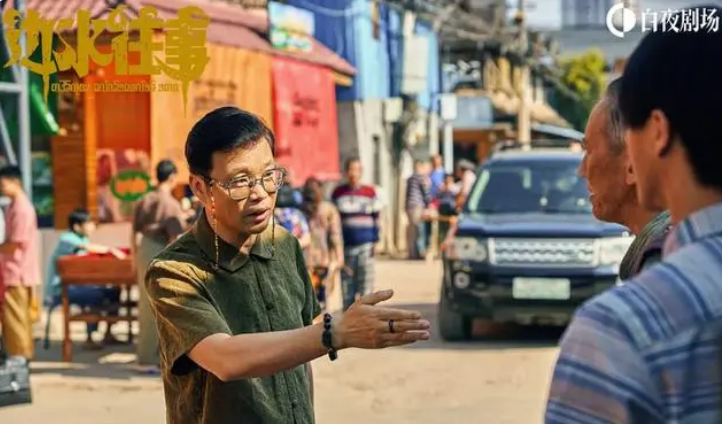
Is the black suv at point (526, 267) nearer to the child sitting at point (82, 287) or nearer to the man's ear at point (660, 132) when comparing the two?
the child sitting at point (82, 287)

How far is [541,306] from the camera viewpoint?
38.7 ft

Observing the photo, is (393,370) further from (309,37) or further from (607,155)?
(309,37)

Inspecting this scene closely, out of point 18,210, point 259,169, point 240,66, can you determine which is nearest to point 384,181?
point 240,66

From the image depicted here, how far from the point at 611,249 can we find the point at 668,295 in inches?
401

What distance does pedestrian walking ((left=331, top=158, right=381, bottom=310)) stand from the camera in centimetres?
1322

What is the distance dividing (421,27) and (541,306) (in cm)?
2092

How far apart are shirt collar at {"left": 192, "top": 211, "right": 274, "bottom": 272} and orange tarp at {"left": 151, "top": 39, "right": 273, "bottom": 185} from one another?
881cm

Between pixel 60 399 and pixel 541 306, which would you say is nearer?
pixel 60 399

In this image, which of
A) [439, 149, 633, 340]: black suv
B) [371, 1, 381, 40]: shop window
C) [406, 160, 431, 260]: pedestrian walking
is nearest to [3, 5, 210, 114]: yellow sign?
[439, 149, 633, 340]: black suv

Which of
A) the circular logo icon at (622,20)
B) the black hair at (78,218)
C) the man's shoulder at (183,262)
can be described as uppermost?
the circular logo icon at (622,20)

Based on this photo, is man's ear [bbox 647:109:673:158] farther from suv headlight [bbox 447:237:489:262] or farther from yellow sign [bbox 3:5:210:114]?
suv headlight [bbox 447:237:489:262]

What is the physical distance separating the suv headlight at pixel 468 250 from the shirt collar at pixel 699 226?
33.1 feet

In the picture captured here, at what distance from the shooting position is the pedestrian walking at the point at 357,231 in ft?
43.4

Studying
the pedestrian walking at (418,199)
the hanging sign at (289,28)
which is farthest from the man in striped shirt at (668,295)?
the pedestrian walking at (418,199)
